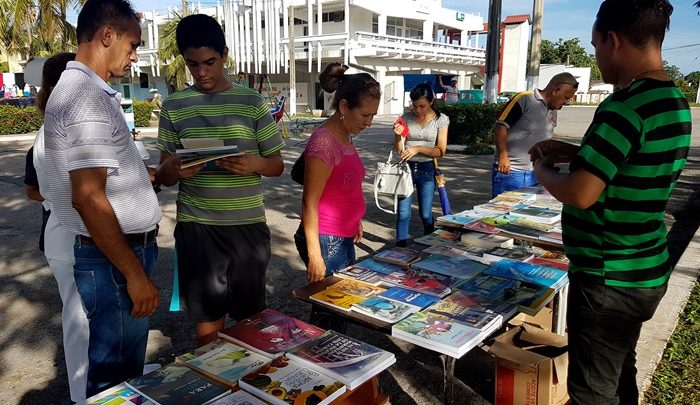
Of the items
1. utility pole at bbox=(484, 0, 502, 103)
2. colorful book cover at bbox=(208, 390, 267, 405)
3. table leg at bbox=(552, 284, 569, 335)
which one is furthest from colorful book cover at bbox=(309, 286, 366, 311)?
utility pole at bbox=(484, 0, 502, 103)

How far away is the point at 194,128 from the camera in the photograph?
7.12 feet

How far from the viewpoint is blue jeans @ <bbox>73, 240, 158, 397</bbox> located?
68.9 inches

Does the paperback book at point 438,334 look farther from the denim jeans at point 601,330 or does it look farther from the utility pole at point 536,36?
the utility pole at point 536,36

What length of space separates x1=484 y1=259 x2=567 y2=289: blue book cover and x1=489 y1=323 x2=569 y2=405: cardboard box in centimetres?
30

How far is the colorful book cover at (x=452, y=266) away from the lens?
8.36 feet

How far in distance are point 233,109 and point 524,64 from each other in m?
38.6

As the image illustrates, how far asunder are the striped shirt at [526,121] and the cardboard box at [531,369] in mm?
2080

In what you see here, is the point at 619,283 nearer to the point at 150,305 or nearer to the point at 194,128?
the point at 150,305

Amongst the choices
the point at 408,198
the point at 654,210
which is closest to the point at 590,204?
the point at 654,210

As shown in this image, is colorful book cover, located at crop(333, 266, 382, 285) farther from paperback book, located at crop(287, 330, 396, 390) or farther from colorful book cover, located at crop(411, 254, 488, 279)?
paperback book, located at crop(287, 330, 396, 390)

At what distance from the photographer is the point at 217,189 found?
85.8 inches

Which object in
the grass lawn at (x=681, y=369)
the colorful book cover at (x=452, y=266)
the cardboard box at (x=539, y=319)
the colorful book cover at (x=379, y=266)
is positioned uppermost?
the colorful book cover at (x=452, y=266)

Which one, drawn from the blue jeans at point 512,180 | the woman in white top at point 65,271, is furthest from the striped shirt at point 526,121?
the woman in white top at point 65,271

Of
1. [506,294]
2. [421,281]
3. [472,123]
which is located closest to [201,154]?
[421,281]
